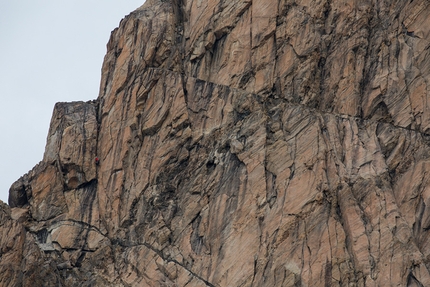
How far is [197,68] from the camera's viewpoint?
7712 cm

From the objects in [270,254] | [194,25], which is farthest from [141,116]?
[270,254]

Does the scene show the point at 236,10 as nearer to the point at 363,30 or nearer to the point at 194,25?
the point at 194,25

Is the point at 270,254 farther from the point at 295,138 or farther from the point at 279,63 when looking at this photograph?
the point at 279,63

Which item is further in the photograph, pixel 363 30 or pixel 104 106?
pixel 104 106

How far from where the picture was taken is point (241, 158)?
70375 mm

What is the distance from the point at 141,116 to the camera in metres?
76.8

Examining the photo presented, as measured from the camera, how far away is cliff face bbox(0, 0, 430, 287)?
6612cm

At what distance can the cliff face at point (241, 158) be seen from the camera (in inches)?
2603

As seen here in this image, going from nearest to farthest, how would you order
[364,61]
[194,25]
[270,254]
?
[270,254]
[364,61]
[194,25]

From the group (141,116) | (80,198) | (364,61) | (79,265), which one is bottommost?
(79,265)

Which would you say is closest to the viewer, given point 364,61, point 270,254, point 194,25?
point 270,254

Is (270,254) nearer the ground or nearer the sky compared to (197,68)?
nearer the ground

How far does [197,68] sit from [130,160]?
8.97 metres

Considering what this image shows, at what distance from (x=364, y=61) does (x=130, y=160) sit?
19448mm
